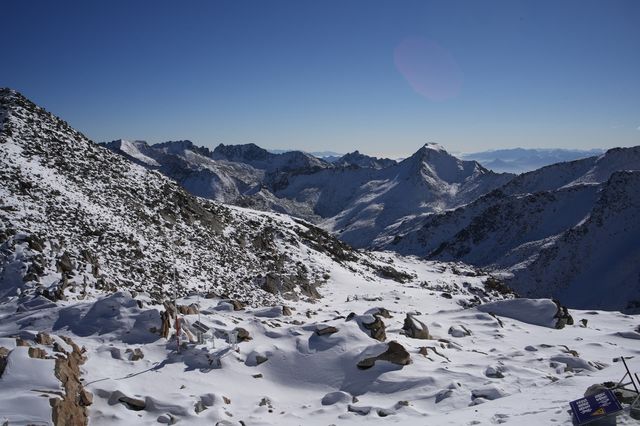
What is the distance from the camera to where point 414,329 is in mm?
21125

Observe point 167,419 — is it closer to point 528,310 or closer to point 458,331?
point 458,331

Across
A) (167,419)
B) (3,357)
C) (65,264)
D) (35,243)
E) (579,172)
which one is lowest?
(167,419)

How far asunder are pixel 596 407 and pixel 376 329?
10436mm

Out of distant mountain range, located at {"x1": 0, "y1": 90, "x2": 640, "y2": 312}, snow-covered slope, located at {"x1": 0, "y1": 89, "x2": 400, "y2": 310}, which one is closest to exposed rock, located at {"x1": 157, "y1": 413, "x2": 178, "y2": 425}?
snow-covered slope, located at {"x1": 0, "y1": 89, "x2": 400, "y2": 310}

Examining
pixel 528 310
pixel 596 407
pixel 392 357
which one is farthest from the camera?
pixel 528 310

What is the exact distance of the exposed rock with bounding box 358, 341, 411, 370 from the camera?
1623 cm

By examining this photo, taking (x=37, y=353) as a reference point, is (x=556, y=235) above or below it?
below

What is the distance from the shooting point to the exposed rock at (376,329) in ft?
62.6

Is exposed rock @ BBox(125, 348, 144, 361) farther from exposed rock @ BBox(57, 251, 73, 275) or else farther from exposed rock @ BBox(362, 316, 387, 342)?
exposed rock @ BBox(57, 251, 73, 275)

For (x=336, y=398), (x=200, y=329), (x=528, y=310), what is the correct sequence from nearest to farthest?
(x=336, y=398) → (x=200, y=329) → (x=528, y=310)

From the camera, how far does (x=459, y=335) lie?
22375 millimetres

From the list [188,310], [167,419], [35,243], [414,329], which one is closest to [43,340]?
[167,419]

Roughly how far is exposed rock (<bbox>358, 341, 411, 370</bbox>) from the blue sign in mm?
6924

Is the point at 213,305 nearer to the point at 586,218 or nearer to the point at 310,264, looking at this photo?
the point at 310,264
